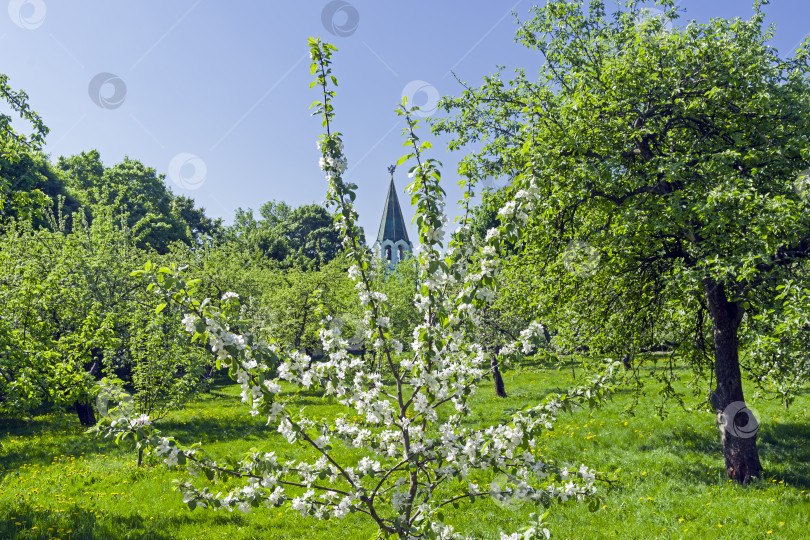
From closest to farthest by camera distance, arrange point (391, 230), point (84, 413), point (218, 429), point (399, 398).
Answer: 1. point (399, 398)
2. point (218, 429)
3. point (84, 413)
4. point (391, 230)

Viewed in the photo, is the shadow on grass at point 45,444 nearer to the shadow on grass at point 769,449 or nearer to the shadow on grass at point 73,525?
the shadow on grass at point 73,525

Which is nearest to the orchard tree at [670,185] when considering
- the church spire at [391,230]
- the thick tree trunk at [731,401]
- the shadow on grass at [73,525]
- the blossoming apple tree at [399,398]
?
the thick tree trunk at [731,401]

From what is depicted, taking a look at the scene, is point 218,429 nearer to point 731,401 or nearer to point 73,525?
point 73,525

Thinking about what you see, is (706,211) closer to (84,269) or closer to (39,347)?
(39,347)

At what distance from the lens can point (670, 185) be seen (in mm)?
10109

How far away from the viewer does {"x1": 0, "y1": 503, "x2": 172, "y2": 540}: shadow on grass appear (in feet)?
26.3

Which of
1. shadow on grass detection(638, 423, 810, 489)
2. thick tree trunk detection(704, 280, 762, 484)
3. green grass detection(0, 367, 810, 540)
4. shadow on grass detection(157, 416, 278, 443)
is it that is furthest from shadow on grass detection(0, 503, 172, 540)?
thick tree trunk detection(704, 280, 762, 484)

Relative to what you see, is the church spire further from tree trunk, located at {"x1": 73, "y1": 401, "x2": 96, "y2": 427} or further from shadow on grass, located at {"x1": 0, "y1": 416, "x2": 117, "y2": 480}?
shadow on grass, located at {"x1": 0, "y1": 416, "x2": 117, "y2": 480}

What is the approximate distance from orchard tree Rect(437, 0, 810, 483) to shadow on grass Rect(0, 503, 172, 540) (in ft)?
30.0

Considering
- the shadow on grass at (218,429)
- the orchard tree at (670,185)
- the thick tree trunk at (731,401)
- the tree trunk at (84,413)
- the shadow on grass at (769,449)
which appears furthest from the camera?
the tree trunk at (84,413)

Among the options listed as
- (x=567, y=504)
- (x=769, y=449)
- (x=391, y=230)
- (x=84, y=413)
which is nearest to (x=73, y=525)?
(x=567, y=504)

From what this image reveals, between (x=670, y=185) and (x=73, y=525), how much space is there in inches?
534

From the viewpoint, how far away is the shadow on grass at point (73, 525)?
26.3 feet

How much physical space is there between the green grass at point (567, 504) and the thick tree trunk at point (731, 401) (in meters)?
0.38
